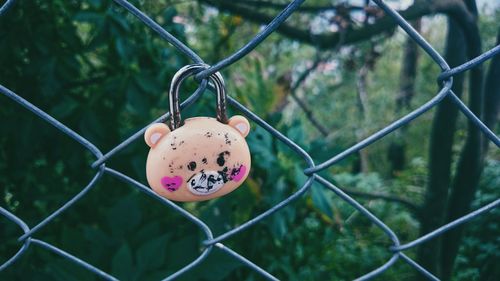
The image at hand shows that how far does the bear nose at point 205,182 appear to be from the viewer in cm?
52

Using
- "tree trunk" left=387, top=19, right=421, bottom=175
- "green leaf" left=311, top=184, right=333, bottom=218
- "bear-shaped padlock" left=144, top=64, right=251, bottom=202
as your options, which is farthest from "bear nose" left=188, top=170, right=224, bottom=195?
"tree trunk" left=387, top=19, right=421, bottom=175

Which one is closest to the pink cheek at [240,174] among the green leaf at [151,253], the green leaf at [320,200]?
the green leaf at [151,253]

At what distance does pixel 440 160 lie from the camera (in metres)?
1.38

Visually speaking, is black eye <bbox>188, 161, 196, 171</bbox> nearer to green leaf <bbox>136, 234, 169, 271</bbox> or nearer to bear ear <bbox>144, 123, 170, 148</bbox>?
bear ear <bbox>144, 123, 170, 148</bbox>

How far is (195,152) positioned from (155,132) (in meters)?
0.04

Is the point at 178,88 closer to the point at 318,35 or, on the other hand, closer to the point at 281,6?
the point at 281,6

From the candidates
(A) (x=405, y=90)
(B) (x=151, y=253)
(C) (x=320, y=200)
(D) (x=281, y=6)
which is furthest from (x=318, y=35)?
(A) (x=405, y=90)

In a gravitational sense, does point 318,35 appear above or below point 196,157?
Answer: above

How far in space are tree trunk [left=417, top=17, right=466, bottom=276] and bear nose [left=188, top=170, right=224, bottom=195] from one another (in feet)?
3.07

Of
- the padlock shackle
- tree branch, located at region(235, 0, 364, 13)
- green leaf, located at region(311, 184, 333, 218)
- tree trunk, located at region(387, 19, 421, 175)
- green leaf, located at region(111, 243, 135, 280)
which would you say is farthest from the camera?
tree trunk, located at region(387, 19, 421, 175)

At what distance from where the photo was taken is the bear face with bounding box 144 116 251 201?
0.51 metres

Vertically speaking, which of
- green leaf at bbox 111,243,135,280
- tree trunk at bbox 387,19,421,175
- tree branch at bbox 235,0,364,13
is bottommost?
green leaf at bbox 111,243,135,280

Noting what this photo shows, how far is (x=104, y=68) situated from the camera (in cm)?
133

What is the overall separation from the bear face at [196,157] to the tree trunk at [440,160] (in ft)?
3.05
